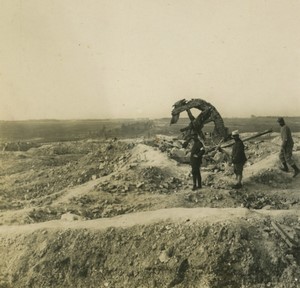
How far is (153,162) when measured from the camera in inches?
421

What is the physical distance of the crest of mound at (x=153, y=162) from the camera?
10.2 meters

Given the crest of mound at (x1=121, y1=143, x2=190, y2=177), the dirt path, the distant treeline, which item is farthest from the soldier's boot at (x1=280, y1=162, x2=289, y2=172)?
the distant treeline

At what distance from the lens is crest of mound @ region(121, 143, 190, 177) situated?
33.5 ft

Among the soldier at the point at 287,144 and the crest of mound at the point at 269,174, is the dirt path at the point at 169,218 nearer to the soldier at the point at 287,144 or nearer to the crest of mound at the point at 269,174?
the crest of mound at the point at 269,174

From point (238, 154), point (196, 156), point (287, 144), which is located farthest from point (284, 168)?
point (196, 156)

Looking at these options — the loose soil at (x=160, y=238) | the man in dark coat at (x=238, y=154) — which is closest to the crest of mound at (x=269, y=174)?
the loose soil at (x=160, y=238)

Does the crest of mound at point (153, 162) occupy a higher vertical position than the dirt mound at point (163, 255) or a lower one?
higher

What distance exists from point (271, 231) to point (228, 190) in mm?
2264

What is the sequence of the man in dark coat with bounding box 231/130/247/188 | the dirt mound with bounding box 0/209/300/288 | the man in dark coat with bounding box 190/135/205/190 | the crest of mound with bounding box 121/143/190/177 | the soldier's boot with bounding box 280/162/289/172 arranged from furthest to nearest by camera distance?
the crest of mound with bounding box 121/143/190/177 < the soldier's boot with bounding box 280/162/289/172 < the man in dark coat with bounding box 231/130/247/188 < the man in dark coat with bounding box 190/135/205/190 < the dirt mound with bounding box 0/209/300/288

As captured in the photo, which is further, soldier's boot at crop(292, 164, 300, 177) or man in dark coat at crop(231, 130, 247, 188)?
soldier's boot at crop(292, 164, 300, 177)

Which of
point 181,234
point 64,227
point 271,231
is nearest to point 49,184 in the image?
point 64,227

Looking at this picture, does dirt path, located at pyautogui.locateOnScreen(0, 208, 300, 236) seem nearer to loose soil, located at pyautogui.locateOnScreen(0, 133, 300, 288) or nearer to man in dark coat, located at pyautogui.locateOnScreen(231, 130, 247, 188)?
loose soil, located at pyautogui.locateOnScreen(0, 133, 300, 288)

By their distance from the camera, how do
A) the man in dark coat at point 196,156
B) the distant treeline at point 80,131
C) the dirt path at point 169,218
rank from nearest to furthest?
the dirt path at point 169,218
the man in dark coat at point 196,156
the distant treeline at point 80,131

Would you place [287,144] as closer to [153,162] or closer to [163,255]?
[153,162]
